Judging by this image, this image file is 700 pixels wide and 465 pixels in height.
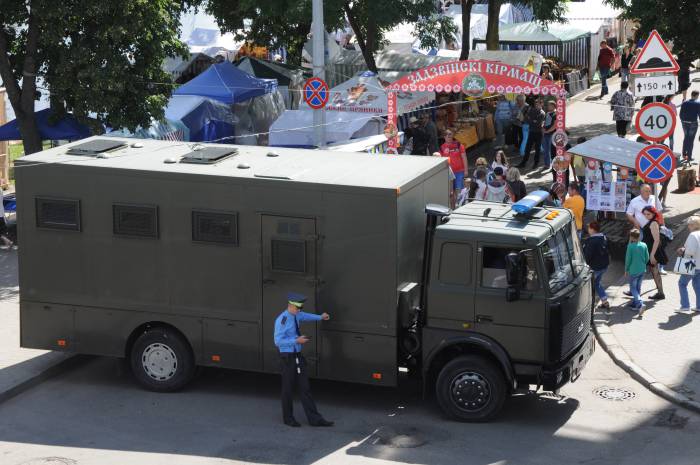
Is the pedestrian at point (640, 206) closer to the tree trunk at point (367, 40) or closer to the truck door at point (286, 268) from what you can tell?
the truck door at point (286, 268)

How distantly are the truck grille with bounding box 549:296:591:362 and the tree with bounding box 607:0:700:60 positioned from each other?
33.1ft

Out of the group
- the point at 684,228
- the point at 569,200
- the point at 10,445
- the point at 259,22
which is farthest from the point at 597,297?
the point at 259,22

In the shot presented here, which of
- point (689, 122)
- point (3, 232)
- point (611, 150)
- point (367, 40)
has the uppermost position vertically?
point (367, 40)

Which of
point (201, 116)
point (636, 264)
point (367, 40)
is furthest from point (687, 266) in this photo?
point (367, 40)

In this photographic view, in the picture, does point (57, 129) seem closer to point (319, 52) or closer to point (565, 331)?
point (319, 52)

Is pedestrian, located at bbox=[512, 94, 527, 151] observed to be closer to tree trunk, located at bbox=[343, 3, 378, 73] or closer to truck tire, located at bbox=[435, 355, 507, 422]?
tree trunk, located at bbox=[343, 3, 378, 73]

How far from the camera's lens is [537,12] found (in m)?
29.6

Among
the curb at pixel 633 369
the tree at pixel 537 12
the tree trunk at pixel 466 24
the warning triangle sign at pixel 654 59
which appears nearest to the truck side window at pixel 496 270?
the curb at pixel 633 369

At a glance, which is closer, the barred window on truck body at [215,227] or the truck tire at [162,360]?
the barred window on truck body at [215,227]

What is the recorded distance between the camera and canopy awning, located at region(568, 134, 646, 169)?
1888cm

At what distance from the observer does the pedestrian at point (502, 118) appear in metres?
28.7

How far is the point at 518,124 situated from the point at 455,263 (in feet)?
51.6

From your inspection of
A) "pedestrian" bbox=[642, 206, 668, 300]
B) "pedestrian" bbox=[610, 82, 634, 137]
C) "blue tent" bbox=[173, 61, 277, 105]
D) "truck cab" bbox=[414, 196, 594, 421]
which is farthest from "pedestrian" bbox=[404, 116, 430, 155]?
"truck cab" bbox=[414, 196, 594, 421]

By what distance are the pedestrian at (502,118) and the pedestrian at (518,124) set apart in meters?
0.35
